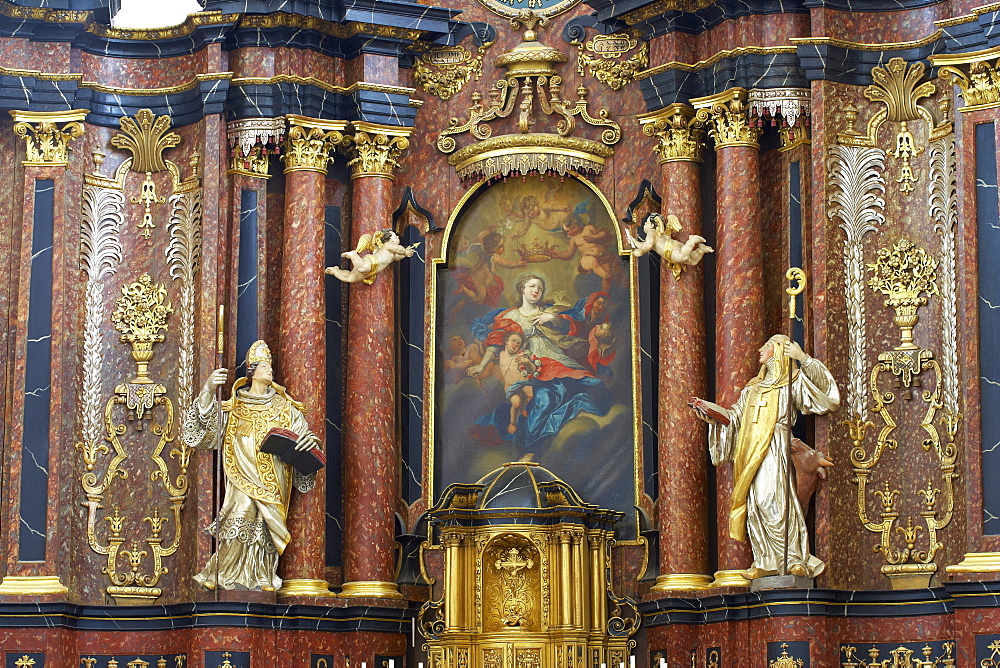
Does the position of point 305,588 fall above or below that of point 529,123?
below

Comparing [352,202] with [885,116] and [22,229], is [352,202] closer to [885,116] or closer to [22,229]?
[22,229]

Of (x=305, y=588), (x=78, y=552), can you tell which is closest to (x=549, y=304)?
(x=305, y=588)

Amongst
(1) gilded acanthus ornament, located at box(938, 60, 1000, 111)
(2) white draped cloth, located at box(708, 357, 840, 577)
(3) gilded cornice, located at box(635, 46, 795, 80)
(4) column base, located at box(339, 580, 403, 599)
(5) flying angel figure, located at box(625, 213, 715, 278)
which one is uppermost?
(3) gilded cornice, located at box(635, 46, 795, 80)

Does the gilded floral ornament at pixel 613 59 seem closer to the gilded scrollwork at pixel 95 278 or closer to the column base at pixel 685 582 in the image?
the gilded scrollwork at pixel 95 278

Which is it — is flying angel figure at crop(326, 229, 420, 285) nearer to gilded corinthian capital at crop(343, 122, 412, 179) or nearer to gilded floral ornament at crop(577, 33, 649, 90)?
gilded corinthian capital at crop(343, 122, 412, 179)

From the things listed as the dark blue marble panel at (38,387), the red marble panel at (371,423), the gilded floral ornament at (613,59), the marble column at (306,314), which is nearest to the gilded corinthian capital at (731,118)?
the gilded floral ornament at (613,59)

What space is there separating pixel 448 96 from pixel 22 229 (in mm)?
5703

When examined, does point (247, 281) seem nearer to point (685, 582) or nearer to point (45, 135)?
point (45, 135)

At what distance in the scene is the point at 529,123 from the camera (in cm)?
2545

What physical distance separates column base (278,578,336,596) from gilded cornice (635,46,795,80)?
7.40m

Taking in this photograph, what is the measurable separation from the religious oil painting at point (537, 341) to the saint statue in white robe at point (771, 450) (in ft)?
6.62

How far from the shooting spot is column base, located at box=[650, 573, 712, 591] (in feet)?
76.2

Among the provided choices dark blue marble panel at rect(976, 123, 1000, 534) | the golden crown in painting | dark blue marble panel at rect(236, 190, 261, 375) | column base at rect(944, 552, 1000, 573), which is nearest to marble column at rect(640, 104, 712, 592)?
column base at rect(944, 552, 1000, 573)

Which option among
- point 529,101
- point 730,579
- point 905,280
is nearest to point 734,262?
point 905,280
